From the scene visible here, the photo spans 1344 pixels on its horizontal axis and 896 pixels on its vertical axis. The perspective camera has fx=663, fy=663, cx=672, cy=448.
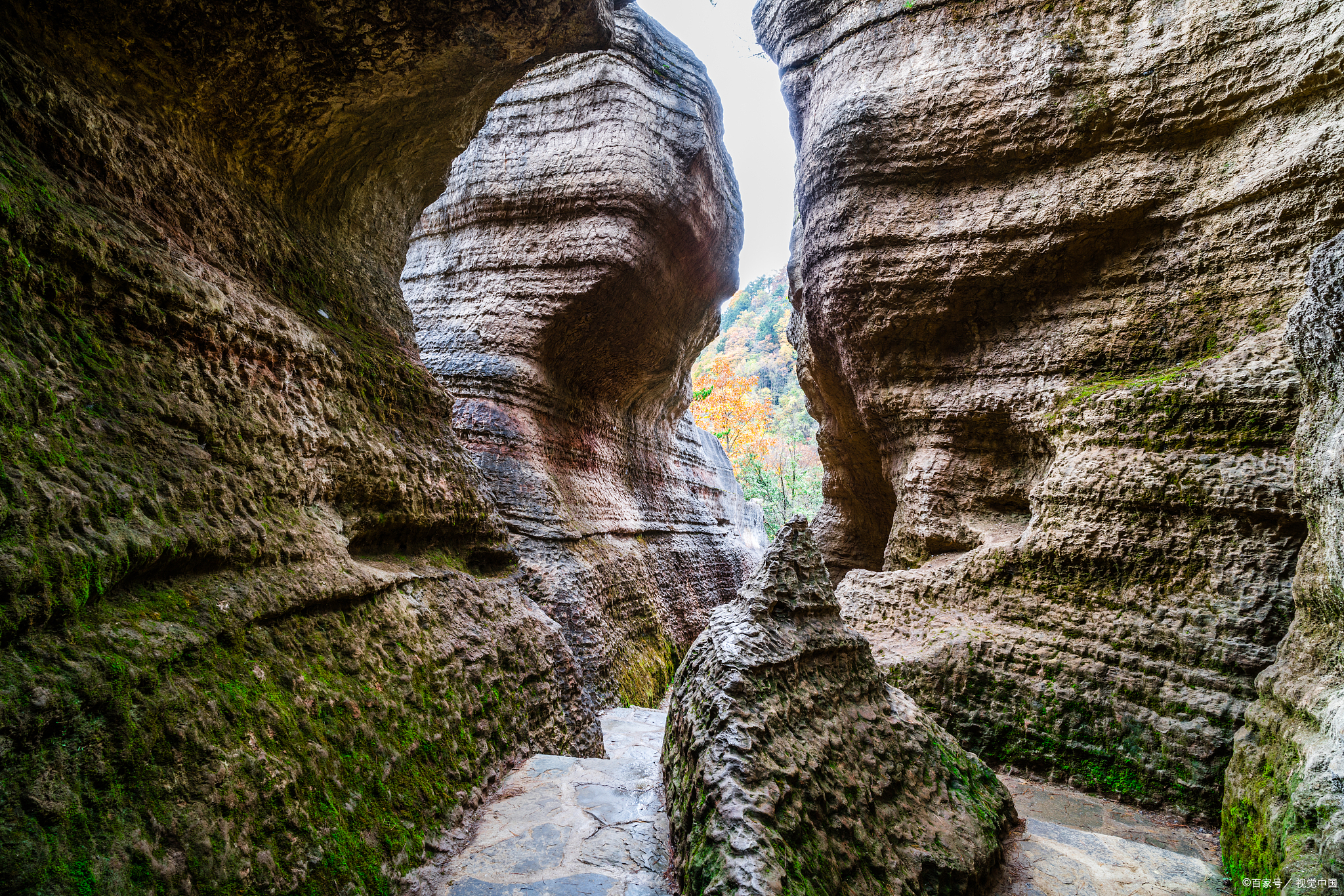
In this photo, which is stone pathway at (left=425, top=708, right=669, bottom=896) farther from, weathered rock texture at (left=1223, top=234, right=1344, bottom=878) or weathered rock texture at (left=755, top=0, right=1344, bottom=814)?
weathered rock texture at (left=755, top=0, right=1344, bottom=814)

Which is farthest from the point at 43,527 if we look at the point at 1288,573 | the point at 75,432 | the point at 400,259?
the point at 1288,573

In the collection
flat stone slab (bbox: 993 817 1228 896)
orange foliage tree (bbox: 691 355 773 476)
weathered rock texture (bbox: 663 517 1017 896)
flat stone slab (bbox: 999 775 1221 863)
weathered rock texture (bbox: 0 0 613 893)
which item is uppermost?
orange foliage tree (bbox: 691 355 773 476)

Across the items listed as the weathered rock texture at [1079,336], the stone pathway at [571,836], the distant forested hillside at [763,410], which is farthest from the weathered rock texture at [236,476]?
the distant forested hillside at [763,410]

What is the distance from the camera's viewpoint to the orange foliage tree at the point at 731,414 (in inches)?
1034

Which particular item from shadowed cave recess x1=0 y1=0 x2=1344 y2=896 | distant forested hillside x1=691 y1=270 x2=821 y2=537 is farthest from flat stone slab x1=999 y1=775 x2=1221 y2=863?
distant forested hillside x1=691 y1=270 x2=821 y2=537

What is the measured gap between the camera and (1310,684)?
8.89 feet

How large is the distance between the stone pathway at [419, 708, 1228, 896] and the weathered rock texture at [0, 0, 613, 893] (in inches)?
10.7

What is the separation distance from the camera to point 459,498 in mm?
4258

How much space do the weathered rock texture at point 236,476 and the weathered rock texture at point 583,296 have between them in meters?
2.62

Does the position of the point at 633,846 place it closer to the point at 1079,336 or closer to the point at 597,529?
the point at 1079,336

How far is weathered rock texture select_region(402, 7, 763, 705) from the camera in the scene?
7125 millimetres

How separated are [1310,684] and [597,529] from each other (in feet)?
20.3

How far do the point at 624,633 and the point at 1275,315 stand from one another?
20.0ft

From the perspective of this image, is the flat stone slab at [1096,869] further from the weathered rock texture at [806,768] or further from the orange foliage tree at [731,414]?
the orange foliage tree at [731,414]
